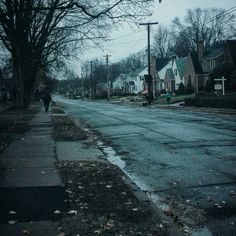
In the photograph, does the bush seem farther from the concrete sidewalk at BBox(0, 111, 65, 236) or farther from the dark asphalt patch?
the dark asphalt patch

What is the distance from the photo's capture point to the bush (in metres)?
36.9

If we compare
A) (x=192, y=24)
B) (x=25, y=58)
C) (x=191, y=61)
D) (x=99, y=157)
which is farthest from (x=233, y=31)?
(x=99, y=157)

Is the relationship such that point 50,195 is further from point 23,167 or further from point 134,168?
point 134,168

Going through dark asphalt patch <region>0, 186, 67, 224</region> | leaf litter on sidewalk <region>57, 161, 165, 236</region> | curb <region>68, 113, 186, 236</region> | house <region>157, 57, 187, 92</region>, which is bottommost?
curb <region>68, 113, 186, 236</region>

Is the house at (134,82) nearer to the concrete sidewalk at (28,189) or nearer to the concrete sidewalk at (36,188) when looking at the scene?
the concrete sidewalk at (36,188)

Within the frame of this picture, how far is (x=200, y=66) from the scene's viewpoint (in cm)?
7944

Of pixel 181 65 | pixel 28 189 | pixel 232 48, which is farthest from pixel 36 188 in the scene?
pixel 181 65

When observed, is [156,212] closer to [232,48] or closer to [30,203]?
[30,203]

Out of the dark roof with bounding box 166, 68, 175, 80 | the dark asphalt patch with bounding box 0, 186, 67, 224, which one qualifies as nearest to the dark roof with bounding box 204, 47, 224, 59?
the dark roof with bounding box 166, 68, 175, 80

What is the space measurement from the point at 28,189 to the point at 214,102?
33588 millimetres

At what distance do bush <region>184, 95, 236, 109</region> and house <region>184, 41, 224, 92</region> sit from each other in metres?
29.5

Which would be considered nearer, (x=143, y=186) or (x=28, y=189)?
(x=28, y=189)

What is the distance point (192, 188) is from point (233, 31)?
10993cm

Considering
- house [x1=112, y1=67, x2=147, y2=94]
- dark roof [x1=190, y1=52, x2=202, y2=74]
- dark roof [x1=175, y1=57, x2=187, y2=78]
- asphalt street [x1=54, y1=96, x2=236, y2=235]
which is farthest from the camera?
house [x1=112, y1=67, x2=147, y2=94]
